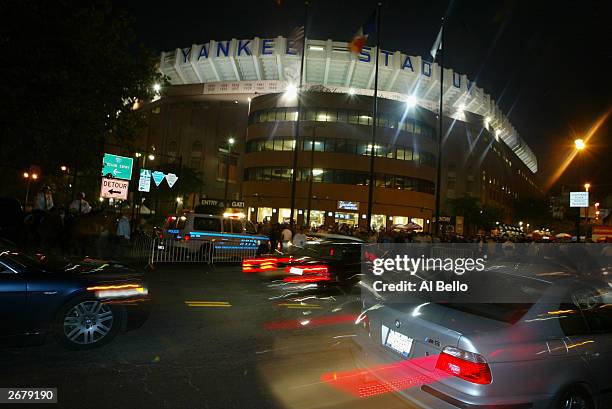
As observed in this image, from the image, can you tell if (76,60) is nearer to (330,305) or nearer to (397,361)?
(330,305)

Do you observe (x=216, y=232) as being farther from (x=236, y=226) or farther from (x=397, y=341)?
(x=397, y=341)

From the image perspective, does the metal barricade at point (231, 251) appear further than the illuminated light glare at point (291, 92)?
No

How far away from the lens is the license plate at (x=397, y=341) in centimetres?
393

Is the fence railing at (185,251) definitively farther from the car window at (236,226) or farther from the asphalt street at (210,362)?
the asphalt street at (210,362)

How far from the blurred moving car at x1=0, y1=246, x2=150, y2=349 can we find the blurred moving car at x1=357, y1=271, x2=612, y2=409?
11.8 ft

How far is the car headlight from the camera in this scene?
577cm

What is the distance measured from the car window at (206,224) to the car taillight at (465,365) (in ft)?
46.3

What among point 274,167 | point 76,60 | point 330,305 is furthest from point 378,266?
point 274,167

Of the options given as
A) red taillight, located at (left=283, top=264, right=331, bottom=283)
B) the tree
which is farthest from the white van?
red taillight, located at (left=283, top=264, right=331, bottom=283)

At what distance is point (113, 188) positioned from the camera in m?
18.0

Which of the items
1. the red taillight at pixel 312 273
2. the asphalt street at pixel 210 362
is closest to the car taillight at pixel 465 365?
the asphalt street at pixel 210 362

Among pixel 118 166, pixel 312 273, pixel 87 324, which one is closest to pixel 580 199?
pixel 312 273

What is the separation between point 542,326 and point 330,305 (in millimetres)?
6027

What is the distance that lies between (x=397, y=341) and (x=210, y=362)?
2655 mm
